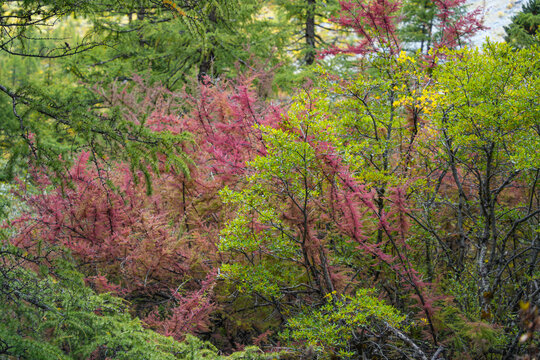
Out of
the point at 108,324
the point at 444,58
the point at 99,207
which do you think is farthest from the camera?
the point at 444,58

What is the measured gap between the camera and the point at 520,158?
12.0 ft

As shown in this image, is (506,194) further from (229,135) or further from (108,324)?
(108,324)

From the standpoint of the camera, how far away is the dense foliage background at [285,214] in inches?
133

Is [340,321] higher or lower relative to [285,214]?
lower

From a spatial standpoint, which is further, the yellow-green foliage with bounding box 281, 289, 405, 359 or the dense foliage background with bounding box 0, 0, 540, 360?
the yellow-green foliage with bounding box 281, 289, 405, 359

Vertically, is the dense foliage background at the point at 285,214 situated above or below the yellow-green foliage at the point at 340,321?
above

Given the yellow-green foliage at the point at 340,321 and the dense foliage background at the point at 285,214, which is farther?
the yellow-green foliage at the point at 340,321

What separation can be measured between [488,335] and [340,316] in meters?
1.23

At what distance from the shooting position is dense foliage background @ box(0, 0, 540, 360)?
3379 mm

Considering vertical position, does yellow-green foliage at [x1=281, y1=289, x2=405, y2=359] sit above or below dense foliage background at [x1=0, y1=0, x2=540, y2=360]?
below

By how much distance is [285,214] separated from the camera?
4.25 metres

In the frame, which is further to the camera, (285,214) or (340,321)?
(285,214)

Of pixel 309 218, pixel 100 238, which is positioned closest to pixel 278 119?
pixel 309 218

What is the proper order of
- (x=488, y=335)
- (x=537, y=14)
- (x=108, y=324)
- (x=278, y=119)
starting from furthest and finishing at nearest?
(x=537, y=14)
(x=278, y=119)
(x=488, y=335)
(x=108, y=324)
